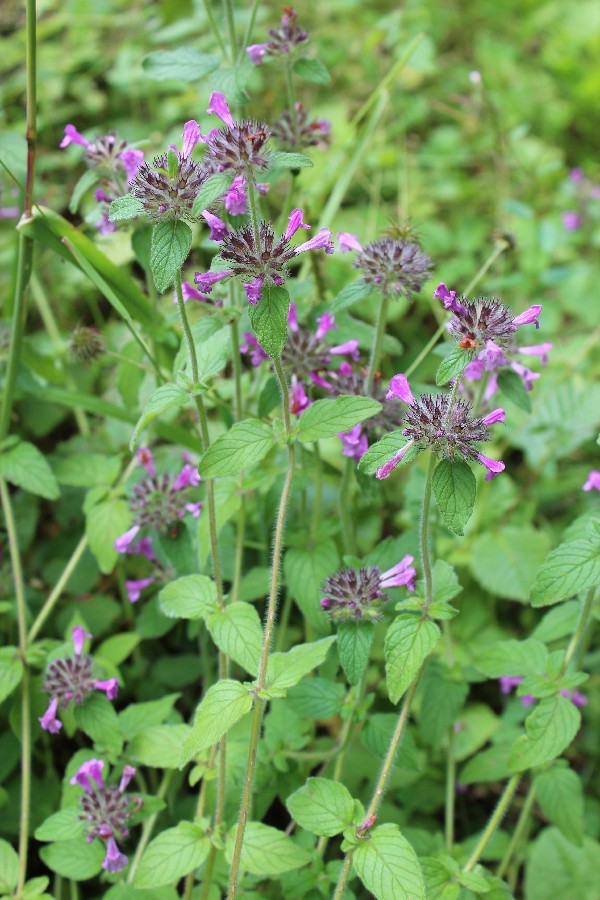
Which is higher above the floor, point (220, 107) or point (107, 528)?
point (220, 107)

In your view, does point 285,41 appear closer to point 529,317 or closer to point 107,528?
point 529,317

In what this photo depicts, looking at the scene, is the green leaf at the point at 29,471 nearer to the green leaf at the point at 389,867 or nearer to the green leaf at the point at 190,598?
the green leaf at the point at 190,598

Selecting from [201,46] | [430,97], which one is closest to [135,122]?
[201,46]

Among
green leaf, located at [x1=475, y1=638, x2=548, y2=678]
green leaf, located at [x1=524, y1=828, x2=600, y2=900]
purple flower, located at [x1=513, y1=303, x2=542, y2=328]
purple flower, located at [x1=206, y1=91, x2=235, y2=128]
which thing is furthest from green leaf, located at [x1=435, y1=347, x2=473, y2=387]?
green leaf, located at [x1=524, y1=828, x2=600, y2=900]

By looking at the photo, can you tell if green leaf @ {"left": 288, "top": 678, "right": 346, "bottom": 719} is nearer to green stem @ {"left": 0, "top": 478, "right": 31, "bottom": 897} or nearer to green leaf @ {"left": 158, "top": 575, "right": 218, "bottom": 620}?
green leaf @ {"left": 158, "top": 575, "right": 218, "bottom": 620}

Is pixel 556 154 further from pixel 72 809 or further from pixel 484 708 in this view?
pixel 72 809

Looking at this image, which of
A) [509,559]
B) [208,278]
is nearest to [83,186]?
[208,278]

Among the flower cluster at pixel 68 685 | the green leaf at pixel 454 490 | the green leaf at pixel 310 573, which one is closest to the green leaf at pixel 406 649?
the green leaf at pixel 454 490

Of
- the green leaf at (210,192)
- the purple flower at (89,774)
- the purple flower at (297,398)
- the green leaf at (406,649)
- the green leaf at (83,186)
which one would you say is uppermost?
the green leaf at (210,192)
